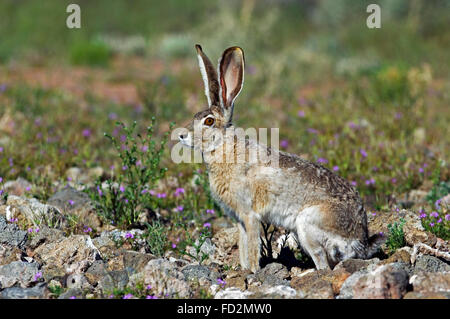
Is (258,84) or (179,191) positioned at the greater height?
(258,84)

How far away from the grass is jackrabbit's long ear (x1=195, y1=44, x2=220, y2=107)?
782 millimetres

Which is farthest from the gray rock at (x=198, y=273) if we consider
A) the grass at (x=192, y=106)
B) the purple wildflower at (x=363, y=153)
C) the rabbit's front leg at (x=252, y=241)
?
the purple wildflower at (x=363, y=153)

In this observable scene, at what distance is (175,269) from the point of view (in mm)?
4637

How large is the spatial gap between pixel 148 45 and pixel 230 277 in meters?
12.0

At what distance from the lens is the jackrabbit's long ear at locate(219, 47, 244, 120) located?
519 centimetres

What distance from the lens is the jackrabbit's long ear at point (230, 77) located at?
5.19 meters

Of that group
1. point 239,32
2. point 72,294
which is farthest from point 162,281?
point 239,32

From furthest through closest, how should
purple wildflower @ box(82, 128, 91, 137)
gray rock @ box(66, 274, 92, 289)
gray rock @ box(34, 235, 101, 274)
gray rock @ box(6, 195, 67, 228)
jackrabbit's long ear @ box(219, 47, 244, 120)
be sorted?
1. purple wildflower @ box(82, 128, 91, 137)
2. gray rock @ box(6, 195, 67, 228)
3. jackrabbit's long ear @ box(219, 47, 244, 120)
4. gray rock @ box(34, 235, 101, 274)
5. gray rock @ box(66, 274, 92, 289)

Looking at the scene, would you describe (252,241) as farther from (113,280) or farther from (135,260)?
(113,280)

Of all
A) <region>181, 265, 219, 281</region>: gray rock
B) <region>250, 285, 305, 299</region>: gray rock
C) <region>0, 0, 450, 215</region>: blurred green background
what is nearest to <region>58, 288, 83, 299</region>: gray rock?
<region>181, 265, 219, 281</region>: gray rock

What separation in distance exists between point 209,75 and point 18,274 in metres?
2.12

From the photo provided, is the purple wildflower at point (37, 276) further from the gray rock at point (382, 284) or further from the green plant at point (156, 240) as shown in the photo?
the gray rock at point (382, 284)

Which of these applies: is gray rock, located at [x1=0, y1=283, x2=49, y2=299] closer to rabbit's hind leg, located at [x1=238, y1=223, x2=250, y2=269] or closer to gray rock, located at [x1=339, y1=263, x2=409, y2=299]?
rabbit's hind leg, located at [x1=238, y1=223, x2=250, y2=269]

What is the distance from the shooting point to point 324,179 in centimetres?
518
